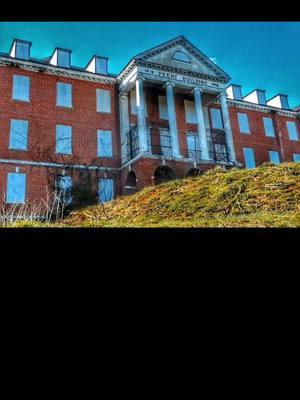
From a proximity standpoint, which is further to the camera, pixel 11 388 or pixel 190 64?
pixel 190 64

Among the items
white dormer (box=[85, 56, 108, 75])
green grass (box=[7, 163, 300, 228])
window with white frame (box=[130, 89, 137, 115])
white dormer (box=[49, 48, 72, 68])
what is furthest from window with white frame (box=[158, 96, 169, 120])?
green grass (box=[7, 163, 300, 228])

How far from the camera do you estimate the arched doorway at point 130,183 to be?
68.1 ft

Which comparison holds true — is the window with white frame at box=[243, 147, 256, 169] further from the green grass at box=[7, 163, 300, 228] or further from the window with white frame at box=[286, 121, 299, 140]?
the green grass at box=[7, 163, 300, 228]

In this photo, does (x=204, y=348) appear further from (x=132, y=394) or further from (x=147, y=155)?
(x=147, y=155)

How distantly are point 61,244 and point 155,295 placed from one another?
1.61 ft

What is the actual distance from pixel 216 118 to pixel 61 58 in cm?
1098

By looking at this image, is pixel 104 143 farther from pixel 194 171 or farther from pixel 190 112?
pixel 190 112

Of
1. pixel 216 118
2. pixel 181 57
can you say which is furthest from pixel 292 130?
pixel 181 57

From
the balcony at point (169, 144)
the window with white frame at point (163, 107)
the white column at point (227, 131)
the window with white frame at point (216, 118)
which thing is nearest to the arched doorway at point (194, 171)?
the balcony at point (169, 144)

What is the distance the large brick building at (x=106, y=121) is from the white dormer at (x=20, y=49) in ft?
0.18

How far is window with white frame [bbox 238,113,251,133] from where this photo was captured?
2812cm
